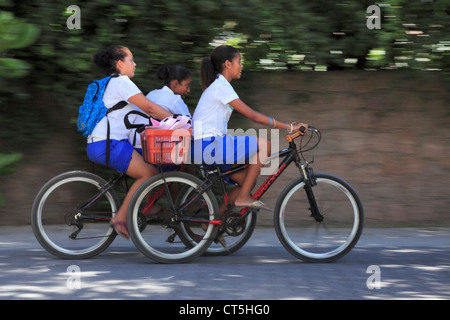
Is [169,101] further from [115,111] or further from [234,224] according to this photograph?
[234,224]

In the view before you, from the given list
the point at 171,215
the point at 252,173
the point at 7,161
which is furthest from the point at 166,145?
the point at 7,161

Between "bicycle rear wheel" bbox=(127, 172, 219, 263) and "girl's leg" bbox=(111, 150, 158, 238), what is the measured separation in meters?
0.12

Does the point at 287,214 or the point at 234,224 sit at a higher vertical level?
the point at 287,214

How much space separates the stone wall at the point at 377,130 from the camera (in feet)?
26.7

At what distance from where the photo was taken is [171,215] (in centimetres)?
603

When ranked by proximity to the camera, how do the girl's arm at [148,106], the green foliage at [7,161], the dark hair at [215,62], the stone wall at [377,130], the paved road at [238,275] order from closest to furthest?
the paved road at [238,275], the girl's arm at [148,106], the dark hair at [215,62], the green foliage at [7,161], the stone wall at [377,130]

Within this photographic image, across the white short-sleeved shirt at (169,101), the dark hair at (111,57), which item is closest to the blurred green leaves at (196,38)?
the white short-sleeved shirt at (169,101)

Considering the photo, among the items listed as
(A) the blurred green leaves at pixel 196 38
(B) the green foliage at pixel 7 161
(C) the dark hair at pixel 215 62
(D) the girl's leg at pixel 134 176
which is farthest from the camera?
(B) the green foliage at pixel 7 161

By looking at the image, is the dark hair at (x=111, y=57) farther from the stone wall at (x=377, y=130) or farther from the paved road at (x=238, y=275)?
the stone wall at (x=377, y=130)

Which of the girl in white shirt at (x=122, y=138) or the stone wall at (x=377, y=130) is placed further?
the stone wall at (x=377, y=130)

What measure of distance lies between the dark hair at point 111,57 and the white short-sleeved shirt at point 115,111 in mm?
195

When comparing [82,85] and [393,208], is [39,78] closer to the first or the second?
[82,85]

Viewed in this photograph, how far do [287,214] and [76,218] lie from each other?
185 centimetres

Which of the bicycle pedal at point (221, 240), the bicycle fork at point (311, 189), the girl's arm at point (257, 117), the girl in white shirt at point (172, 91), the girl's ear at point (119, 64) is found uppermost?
the girl's ear at point (119, 64)
